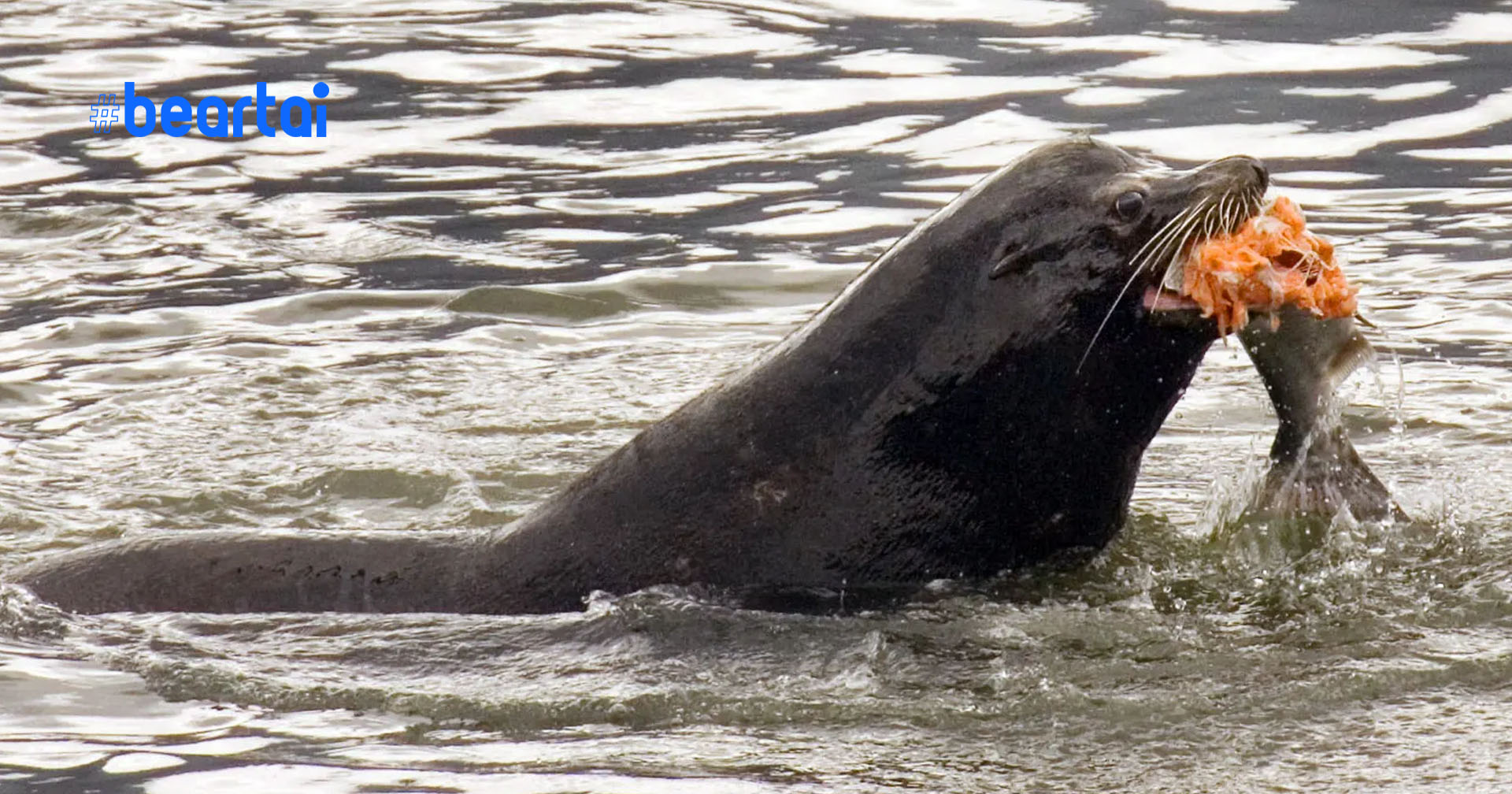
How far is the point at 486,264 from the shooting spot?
11.3 metres

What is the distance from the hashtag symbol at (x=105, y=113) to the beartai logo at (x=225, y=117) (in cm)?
5

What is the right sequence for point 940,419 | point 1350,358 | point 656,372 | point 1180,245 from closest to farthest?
point 1180,245 → point 940,419 → point 1350,358 → point 656,372

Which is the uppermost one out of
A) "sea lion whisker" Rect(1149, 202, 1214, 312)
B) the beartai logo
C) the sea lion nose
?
the sea lion nose

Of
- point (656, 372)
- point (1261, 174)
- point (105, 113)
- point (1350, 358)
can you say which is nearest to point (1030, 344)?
point (1261, 174)

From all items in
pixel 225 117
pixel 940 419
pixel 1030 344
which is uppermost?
pixel 225 117

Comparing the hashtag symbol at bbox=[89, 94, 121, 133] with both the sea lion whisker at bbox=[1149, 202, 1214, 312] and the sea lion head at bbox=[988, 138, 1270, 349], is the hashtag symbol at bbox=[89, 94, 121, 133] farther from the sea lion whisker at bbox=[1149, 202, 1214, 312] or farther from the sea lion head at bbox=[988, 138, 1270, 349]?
the sea lion whisker at bbox=[1149, 202, 1214, 312]

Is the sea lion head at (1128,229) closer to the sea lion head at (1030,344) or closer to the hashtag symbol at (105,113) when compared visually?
the sea lion head at (1030,344)

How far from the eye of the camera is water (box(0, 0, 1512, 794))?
5340 mm

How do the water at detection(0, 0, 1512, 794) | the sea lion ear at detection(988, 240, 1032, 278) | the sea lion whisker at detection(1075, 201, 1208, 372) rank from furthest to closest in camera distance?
the sea lion ear at detection(988, 240, 1032, 278), the sea lion whisker at detection(1075, 201, 1208, 372), the water at detection(0, 0, 1512, 794)

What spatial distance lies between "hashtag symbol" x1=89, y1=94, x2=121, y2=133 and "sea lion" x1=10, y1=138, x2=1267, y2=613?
8.72 m

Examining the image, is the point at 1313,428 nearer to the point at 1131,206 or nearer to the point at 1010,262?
the point at 1131,206

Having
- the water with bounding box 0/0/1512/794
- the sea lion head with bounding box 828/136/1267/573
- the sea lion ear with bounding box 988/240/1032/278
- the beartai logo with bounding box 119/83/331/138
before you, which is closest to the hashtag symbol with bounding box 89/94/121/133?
the beartai logo with bounding box 119/83/331/138

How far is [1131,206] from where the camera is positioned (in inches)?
229

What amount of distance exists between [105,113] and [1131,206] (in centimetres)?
973
